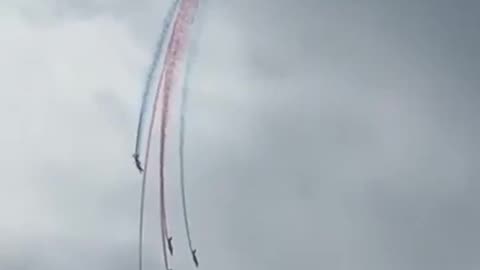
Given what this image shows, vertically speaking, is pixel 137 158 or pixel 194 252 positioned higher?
pixel 137 158

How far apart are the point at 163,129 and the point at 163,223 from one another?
11.4 m

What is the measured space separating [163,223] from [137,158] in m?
8.83

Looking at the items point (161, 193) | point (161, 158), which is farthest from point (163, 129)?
point (161, 193)

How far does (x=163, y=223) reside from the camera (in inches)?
3142

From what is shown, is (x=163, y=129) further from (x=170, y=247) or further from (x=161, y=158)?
(x=170, y=247)

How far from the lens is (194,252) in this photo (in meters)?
78.6

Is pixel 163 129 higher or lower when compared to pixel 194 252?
higher

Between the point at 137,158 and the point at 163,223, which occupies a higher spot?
the point at 137,158

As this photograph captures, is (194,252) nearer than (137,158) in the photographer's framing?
No

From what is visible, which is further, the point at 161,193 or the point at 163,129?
the point at 161,193

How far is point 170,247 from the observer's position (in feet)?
246

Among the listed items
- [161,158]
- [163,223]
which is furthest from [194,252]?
[161,158]

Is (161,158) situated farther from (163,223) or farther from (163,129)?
(163,223)

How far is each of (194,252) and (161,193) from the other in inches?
194
